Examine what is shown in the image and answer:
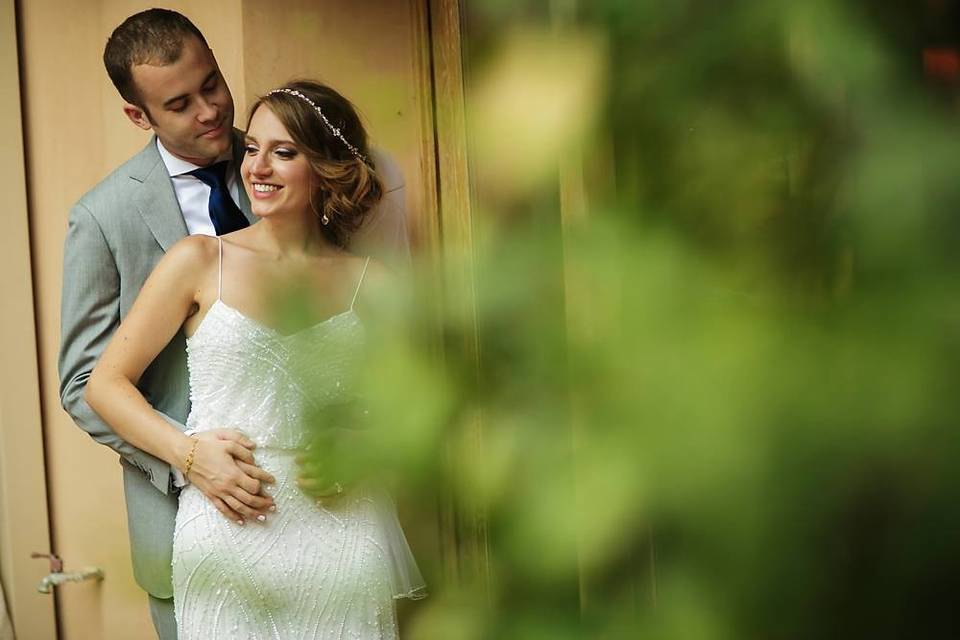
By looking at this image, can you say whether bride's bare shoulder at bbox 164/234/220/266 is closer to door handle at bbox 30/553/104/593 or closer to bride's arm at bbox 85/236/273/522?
bride's arm at bbox 85/236/273/522

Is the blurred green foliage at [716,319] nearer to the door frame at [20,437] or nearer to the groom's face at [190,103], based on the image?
the groom's face at [190,103]

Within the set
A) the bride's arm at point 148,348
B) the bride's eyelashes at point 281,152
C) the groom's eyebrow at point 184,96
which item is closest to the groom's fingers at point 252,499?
the bride's arm at point 148,348

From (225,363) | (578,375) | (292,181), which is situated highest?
(292,181)

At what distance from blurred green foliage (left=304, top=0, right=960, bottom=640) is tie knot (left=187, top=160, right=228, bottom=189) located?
7.03ft

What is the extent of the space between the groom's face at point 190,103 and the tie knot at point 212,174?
0.05 feet

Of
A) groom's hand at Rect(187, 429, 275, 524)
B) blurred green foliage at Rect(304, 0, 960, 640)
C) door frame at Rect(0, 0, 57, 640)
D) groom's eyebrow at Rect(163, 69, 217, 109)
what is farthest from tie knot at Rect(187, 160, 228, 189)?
blurred green foliage at Rect(304, 0, 960, 640)

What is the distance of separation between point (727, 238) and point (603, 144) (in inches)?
1.6

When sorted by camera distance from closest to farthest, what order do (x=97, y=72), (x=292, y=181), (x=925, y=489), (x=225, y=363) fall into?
(x=925, y=489)
(x=225, y=363)
(x=292, y=181)
(x=97, y=72)

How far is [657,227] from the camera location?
325 millimetres

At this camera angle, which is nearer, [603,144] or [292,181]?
[603,144]

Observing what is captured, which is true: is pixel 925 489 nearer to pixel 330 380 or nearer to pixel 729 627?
pixel 729 627

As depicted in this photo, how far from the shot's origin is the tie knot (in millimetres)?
2436

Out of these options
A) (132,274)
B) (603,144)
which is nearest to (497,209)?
(603,144)

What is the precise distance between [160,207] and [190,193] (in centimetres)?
7
